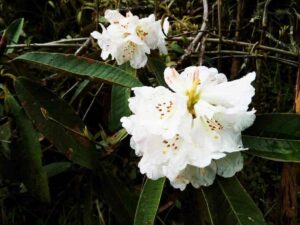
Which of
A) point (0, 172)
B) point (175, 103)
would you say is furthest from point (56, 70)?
point (175, 103)

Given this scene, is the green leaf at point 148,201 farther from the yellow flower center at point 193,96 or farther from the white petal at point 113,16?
the white petal at point 113,16

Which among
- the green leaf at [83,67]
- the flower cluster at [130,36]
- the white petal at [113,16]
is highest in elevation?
the white petal at [113,16]

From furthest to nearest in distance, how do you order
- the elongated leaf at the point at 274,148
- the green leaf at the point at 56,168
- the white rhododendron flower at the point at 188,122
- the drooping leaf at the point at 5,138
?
1. the green leaf at the point at 56,168
2. the drooping leaf at the point at 5,138
3. the elongated leaf at the point at 274,148
4. the white rhododendron flower at the point at 188,122

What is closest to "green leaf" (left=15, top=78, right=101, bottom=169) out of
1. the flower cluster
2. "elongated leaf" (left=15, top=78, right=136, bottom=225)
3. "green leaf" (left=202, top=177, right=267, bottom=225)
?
"elongated leaf" (left=15, top=78, right=136, bottom=225)

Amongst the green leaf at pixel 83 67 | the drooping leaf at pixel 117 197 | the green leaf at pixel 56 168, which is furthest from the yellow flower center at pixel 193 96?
the green leaf at pixel 56 168

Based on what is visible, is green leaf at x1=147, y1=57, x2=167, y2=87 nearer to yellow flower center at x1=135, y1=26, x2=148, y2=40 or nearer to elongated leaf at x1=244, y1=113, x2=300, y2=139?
yellow flower center at x1=135, y1=26, x2=148, y2=40
